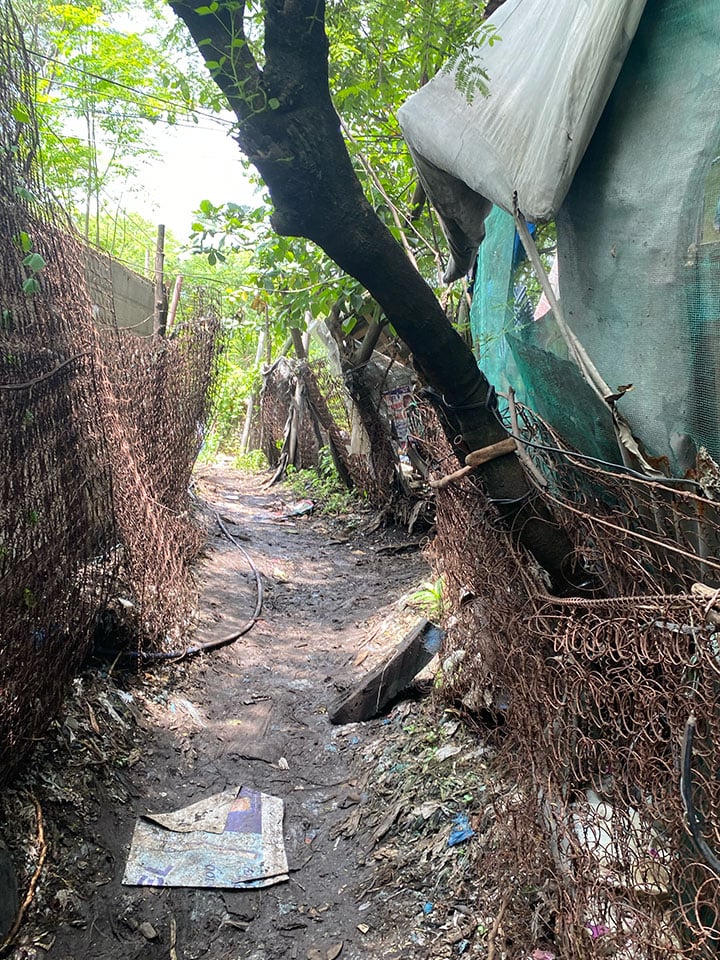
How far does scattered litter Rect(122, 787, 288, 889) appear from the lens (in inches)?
102

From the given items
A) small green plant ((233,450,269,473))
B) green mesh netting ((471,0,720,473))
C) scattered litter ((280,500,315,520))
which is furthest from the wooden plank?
small green plant ((233,450,269,473))

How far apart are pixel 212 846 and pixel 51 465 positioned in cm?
178

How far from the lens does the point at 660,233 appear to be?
1679mm

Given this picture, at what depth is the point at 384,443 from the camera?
24.5 ft

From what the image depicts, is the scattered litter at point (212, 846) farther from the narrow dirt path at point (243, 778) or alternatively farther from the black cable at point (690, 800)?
the black cable at point (690, 800)

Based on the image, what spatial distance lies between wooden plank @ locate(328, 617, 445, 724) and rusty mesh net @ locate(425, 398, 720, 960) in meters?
1.30

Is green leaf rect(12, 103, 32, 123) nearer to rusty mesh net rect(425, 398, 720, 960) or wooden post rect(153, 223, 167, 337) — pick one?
rusty mesh net rect(425, 398, 720, 960)

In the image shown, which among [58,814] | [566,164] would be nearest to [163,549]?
[58,814]

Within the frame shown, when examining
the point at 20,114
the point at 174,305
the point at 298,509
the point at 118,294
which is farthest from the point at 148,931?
the point at 298,509

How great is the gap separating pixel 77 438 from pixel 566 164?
2256 millimetres

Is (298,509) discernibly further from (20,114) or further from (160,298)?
(20,114)

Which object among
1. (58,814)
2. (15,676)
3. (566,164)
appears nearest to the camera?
(566,164)

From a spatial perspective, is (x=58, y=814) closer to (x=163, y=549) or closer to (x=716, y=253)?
(x=163, y=549)

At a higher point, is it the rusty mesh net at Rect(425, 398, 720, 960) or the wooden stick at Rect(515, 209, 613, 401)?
the wooden stick at Rect(515, 209, 613, 401)
